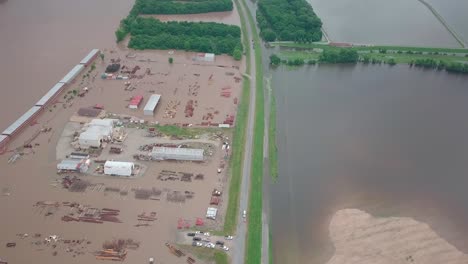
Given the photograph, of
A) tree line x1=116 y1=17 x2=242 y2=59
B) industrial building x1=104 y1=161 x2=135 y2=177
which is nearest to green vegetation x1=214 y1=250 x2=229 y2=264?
industrial building x1=104 y1=161 x2=135 y2=177

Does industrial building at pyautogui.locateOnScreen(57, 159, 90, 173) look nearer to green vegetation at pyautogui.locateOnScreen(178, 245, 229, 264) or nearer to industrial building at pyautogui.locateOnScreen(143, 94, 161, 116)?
industrial building at pyautogui.locateOnScreen(143, 94, 161, 116)

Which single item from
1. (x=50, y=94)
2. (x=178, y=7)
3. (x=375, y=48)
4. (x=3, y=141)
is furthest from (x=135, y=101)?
(x=375, y=48)

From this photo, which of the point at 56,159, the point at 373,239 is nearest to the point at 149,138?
the point at 56,159

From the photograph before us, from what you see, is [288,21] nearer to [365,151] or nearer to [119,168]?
[365,151]

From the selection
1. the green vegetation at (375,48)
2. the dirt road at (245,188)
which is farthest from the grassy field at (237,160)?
the green vegetation at (375,48)

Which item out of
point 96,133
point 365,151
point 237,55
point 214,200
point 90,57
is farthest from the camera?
point 237,55

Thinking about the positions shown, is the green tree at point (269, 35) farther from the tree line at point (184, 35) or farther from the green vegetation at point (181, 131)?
the green vegetation at point (181, 131)
